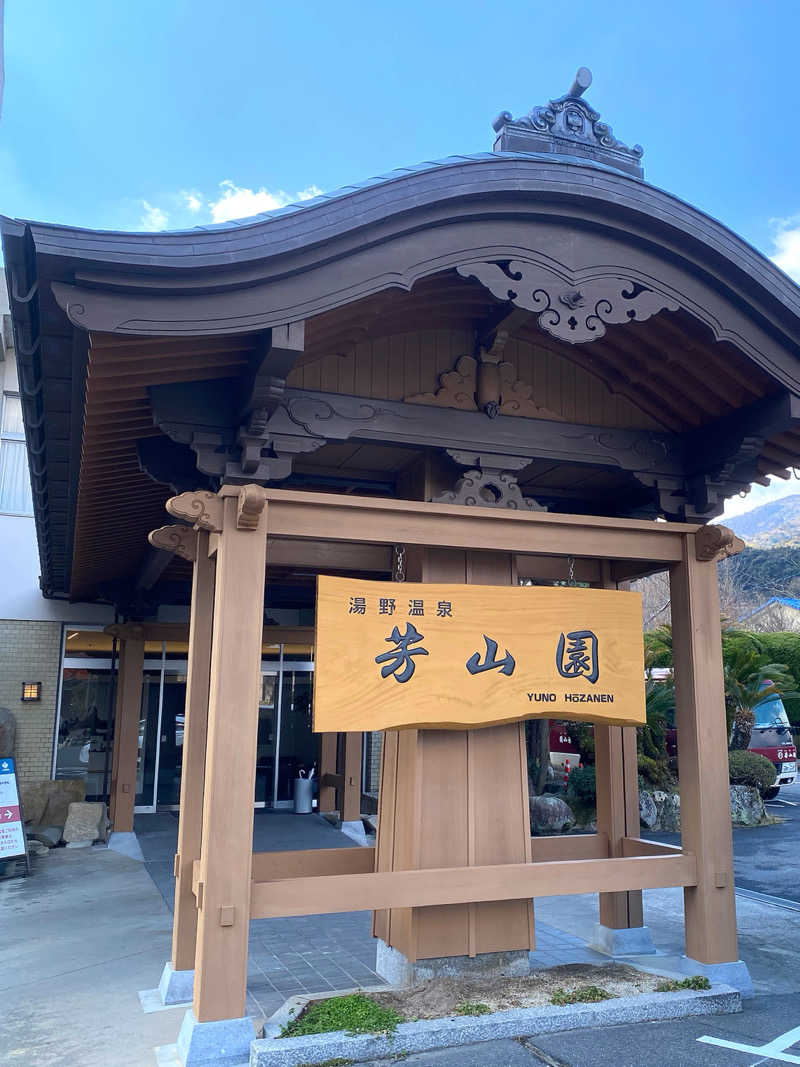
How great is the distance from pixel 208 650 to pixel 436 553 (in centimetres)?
166

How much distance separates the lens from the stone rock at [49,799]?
12.6m

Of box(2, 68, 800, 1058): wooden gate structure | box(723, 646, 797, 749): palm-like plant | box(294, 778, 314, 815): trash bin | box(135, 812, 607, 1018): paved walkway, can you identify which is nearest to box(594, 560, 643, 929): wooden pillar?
box(2, 68, 800, 1058): wooden gate structure

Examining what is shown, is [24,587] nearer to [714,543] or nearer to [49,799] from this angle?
[49,799]

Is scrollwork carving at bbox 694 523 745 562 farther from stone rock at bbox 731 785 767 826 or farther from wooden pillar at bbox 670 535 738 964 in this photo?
stone rock at bbox 731 785 767 826

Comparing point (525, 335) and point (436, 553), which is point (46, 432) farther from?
point (525, 335)

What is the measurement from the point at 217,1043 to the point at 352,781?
854 cm

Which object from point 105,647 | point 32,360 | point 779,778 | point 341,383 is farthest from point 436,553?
point 779,778

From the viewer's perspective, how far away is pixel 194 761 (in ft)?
17.7

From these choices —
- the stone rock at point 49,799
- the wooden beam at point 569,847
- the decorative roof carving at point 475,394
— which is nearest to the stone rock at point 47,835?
the stone rock at point 49,799

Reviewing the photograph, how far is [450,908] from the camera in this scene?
5.05 m

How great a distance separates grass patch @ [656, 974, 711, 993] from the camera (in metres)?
4.94

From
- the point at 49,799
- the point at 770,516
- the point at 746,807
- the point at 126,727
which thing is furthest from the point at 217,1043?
the point at 770,516

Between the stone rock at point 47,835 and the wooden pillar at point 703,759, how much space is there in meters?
9.54

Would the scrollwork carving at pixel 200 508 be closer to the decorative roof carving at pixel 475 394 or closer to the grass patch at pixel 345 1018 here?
the decorative roof carving at pixel 475 394
